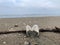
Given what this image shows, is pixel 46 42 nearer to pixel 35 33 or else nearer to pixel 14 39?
pixel 35 33

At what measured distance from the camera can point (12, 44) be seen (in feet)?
32.6

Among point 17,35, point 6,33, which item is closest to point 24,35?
point 17,35

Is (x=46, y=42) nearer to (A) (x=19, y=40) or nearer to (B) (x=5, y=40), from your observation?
(A) (x=19, y=40)

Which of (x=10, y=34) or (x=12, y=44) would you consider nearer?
(x=12, y=44)

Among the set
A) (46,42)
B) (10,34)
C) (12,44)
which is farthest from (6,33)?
(46,42)

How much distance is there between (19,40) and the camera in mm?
10492

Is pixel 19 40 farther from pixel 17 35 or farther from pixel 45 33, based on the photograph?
pixel 45 33

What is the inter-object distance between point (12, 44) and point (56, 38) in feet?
8.18

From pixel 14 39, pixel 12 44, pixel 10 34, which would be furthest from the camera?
pixel 10 34

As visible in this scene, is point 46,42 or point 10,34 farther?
point 10,34

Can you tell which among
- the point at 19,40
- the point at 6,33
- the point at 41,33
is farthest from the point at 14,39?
the point at 41,33

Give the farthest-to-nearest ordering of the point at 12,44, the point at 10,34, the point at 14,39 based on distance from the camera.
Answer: the point at 10,34
the point at 14,39
the point at 12,44

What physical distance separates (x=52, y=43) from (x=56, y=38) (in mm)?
981

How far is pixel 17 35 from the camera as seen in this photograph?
1127cm
